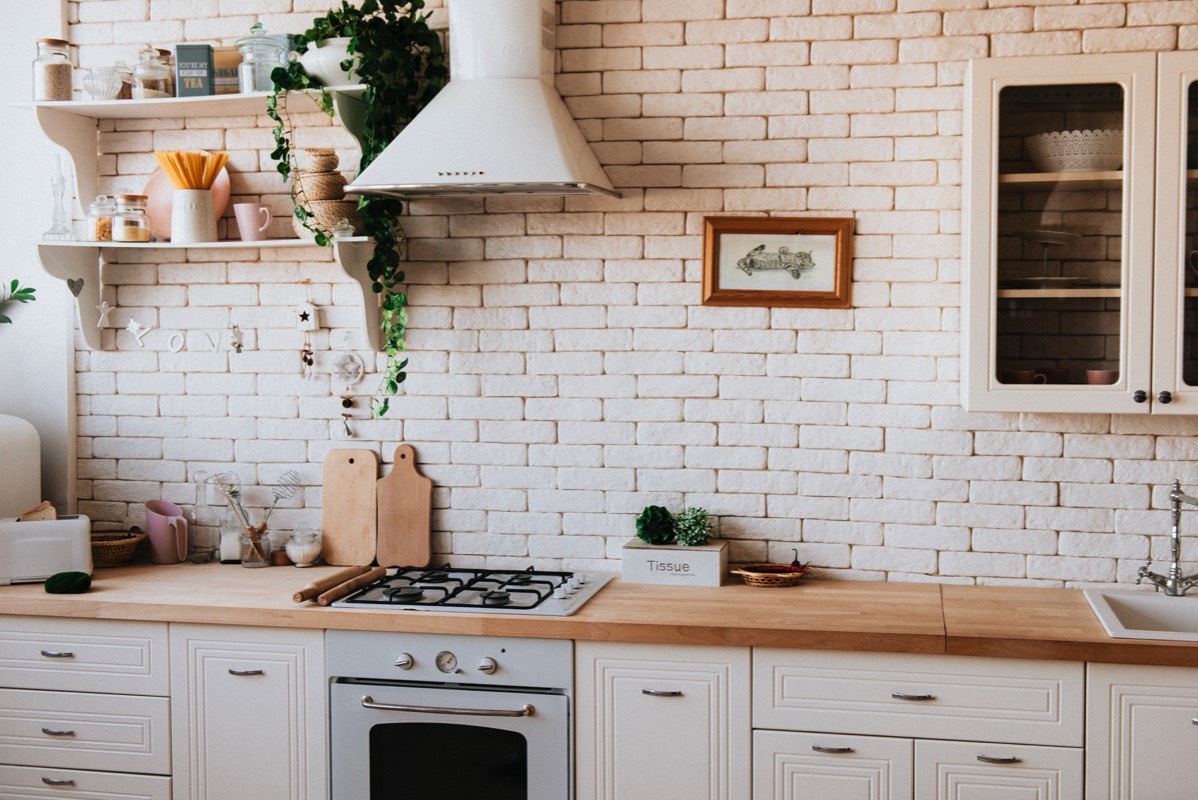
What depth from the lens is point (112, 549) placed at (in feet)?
11.1

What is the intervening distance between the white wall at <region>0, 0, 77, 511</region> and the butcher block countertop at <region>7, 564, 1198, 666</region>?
55cm

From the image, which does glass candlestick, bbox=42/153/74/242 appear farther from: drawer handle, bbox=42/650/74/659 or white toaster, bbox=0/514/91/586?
drawer handle, bbox=42/650/74/659

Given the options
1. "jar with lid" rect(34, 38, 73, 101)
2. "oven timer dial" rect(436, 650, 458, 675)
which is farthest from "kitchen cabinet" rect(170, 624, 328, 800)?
"jar with lid" rect(34, 38, 73, 101)

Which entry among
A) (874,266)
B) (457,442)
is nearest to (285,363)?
(457,442)

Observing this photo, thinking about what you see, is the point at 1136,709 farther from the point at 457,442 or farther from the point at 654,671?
the point at 457,442

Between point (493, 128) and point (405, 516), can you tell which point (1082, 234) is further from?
point (405, 516)

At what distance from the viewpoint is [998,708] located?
8.61 feet

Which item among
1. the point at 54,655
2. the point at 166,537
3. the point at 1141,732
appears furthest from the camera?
the point at 166,537

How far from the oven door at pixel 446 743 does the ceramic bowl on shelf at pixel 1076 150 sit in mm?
1729

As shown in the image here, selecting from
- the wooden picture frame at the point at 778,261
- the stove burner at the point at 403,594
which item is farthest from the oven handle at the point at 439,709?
the wooden picture frame at the point at 778,261

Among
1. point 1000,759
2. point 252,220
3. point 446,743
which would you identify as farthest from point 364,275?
point 1000,759

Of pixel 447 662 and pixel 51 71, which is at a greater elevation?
pixel 51 71

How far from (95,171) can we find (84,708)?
1.61 meters

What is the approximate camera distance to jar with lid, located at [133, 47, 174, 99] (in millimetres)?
3314
